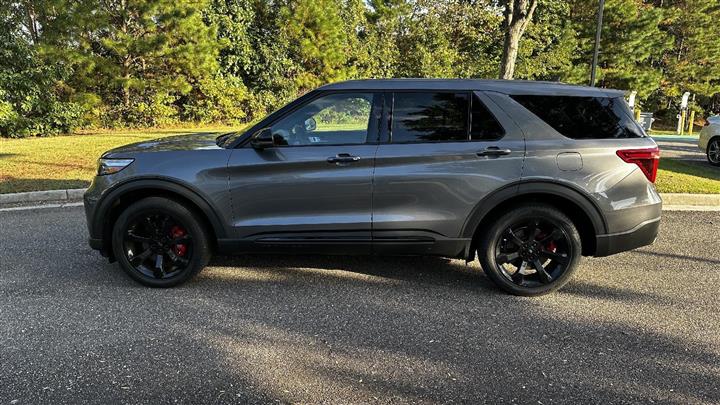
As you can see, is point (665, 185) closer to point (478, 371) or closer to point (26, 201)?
point (478, 371)

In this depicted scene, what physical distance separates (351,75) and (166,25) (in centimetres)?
854

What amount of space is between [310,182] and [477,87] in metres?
1.52

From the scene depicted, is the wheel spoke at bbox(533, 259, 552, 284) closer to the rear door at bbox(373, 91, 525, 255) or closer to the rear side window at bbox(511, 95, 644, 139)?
the rear door at bbox(373, 91, 525, 255)

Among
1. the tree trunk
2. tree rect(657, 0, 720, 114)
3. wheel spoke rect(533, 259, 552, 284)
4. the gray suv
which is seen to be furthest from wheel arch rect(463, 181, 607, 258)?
tree rect(657, 0, 720, 114)

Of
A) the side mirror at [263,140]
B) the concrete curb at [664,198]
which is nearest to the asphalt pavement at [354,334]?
the side mirror at [263,140]

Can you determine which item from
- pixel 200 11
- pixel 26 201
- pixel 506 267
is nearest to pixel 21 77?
pixel 200 11

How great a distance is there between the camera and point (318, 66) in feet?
73.7

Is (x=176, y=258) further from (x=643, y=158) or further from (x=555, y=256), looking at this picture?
(x=643, y=158)

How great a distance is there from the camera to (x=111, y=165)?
13.6 feet

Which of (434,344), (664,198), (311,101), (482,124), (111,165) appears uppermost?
(311,101)

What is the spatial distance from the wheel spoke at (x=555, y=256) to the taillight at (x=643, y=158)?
2.89ft

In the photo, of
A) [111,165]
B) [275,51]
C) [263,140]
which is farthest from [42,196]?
[275,51]

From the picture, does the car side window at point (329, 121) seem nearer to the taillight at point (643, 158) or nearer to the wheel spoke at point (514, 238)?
the wheel spoke at point (514, 238)

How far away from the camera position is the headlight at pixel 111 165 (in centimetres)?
412
